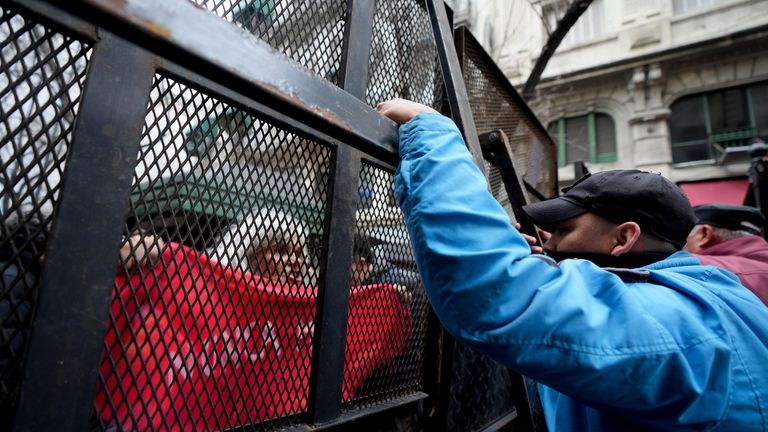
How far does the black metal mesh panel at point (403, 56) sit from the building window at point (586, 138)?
37.7ft

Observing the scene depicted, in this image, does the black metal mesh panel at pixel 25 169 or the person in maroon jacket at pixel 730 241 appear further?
the person in maroon jacket at pixel 730 241

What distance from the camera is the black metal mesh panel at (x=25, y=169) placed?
25.7 inches

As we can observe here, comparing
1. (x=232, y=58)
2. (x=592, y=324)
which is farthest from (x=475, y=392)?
(x=232, y=58)

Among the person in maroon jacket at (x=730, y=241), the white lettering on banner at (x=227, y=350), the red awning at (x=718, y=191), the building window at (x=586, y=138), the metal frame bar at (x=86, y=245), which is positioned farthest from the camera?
the building window at (x=586, y=138)

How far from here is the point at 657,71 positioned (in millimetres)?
11641

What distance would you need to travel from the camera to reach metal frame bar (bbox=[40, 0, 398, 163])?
656 mm

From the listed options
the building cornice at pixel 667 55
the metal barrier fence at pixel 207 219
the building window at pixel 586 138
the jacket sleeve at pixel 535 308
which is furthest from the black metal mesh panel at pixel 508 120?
the building window at pixel 586 138

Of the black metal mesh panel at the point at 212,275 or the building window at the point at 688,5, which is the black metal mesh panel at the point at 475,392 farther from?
the building window at the point at 688,5

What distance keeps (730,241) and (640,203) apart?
268cm

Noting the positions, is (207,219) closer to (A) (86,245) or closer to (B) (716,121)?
(A) (86,245)

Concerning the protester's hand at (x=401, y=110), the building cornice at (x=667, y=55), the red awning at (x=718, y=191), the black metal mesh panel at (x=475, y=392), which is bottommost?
the black metal mesh panel at (x=475, y=392)

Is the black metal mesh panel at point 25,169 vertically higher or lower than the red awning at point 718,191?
lower

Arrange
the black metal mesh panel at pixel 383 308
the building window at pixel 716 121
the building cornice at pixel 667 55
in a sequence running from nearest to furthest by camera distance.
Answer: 1. the black metal mesh panel at pixel 383 308
2. the building cornice at pixel 667 55
3. the building window at pixel 716 121

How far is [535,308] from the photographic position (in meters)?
0.83
